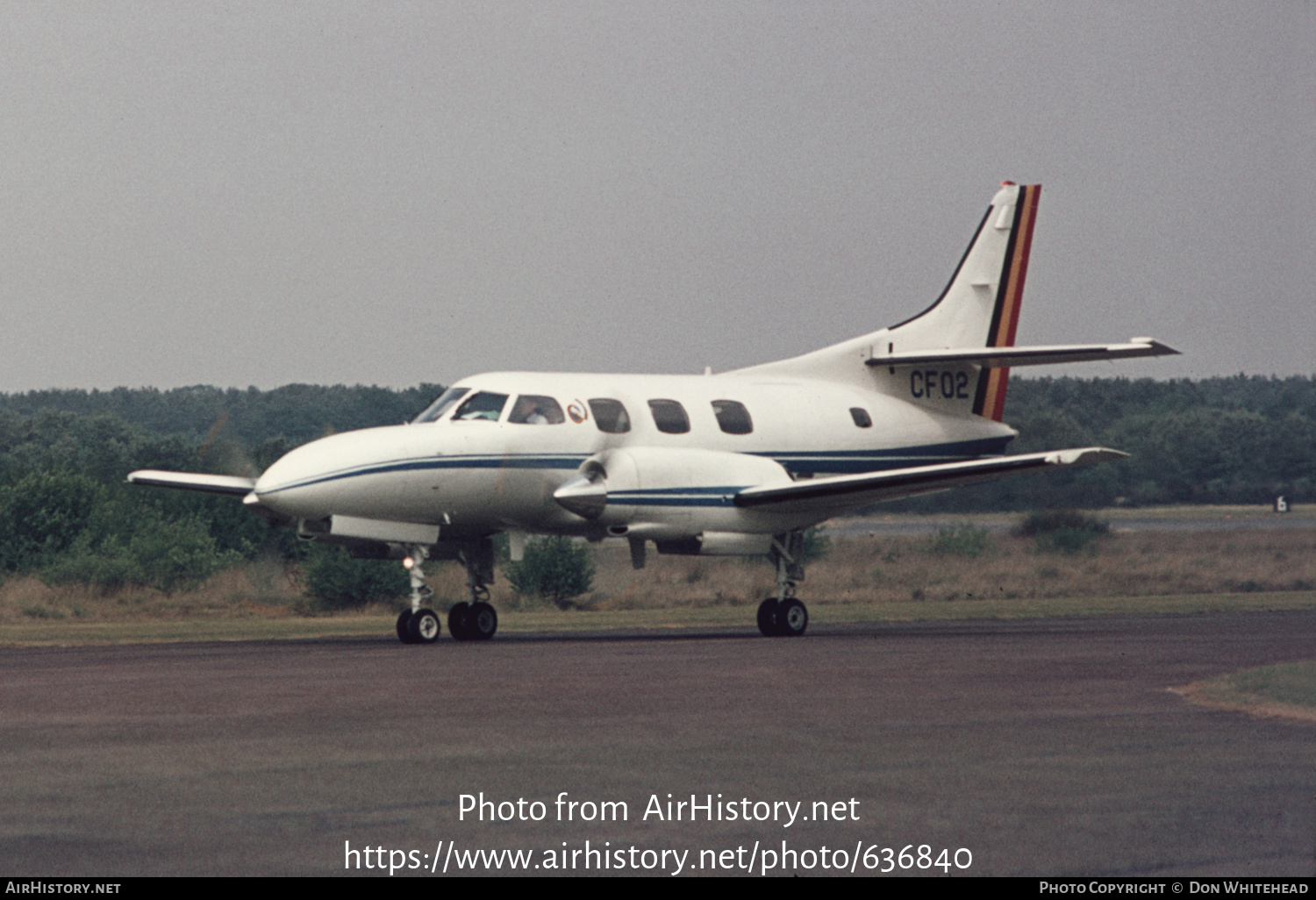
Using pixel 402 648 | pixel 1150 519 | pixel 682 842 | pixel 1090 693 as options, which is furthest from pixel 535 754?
pixel 1150 519

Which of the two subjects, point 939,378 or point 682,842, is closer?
point 682,842

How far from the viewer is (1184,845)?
7.33m

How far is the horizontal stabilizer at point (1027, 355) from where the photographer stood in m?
23.4

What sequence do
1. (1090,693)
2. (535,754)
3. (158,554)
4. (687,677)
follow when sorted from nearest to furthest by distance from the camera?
(535,754), (1090,693), (687,677), (158,554)

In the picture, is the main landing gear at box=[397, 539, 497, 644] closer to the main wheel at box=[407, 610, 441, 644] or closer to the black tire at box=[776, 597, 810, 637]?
the main wheel at box=[407, 610, 441, 644]

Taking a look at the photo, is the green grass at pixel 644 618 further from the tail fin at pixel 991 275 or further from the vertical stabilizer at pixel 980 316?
the tail fin at pixel 991 275

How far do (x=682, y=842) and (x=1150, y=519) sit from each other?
37028 mm

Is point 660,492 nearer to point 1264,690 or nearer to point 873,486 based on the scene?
point 873,486

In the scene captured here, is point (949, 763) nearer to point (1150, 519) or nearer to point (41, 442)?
point (1150, 519)

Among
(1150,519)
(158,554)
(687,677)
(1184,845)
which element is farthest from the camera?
(1150,519)

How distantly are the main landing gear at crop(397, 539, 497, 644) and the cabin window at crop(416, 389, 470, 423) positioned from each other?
174cm

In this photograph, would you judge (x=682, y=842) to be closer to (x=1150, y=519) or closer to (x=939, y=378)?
(x=939, y=378)

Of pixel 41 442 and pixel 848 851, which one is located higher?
pixel 41 442

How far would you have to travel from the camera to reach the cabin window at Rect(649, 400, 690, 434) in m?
23.0
